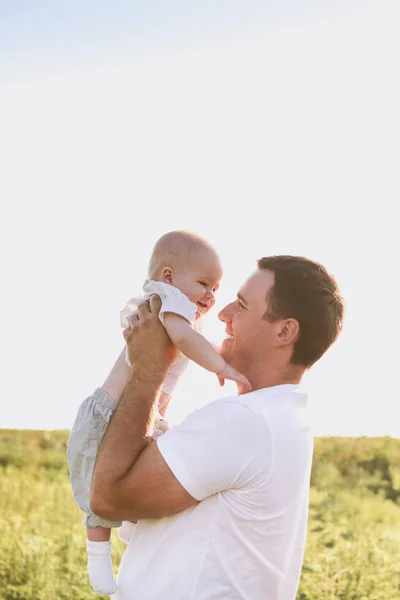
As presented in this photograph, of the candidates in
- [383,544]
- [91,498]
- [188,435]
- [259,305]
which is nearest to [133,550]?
[91,498]

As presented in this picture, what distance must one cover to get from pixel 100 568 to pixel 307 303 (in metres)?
1.29

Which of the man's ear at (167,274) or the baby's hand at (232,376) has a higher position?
the man's ear at (167,274)

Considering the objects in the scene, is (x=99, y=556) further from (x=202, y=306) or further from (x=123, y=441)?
(x=202, y=306)

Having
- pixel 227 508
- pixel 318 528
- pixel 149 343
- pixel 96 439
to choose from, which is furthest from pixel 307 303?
pixel 318 528

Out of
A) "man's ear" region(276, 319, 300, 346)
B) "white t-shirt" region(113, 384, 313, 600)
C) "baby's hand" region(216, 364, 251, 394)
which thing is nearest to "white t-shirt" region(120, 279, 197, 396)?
"baby's hand" region(216, 364, 251, 394)

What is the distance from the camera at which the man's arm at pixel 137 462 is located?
2.83m

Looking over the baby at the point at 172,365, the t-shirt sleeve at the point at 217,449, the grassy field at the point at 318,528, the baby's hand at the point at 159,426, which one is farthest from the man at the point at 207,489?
the grassy field at the point at 318,528

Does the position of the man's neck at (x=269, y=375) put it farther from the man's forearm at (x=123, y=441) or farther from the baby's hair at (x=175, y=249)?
the baby's hair at (x=175, y=249)

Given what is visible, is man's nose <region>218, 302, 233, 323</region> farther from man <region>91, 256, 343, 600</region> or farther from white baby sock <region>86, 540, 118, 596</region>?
white baby sock <region>86, 540, 118, 596</region>

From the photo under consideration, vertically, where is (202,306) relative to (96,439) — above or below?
above

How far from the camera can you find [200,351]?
315 cm

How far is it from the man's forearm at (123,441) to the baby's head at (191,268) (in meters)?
0.59

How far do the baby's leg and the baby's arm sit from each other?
2.59 ft

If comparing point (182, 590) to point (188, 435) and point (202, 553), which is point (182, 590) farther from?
point (188, 435)
